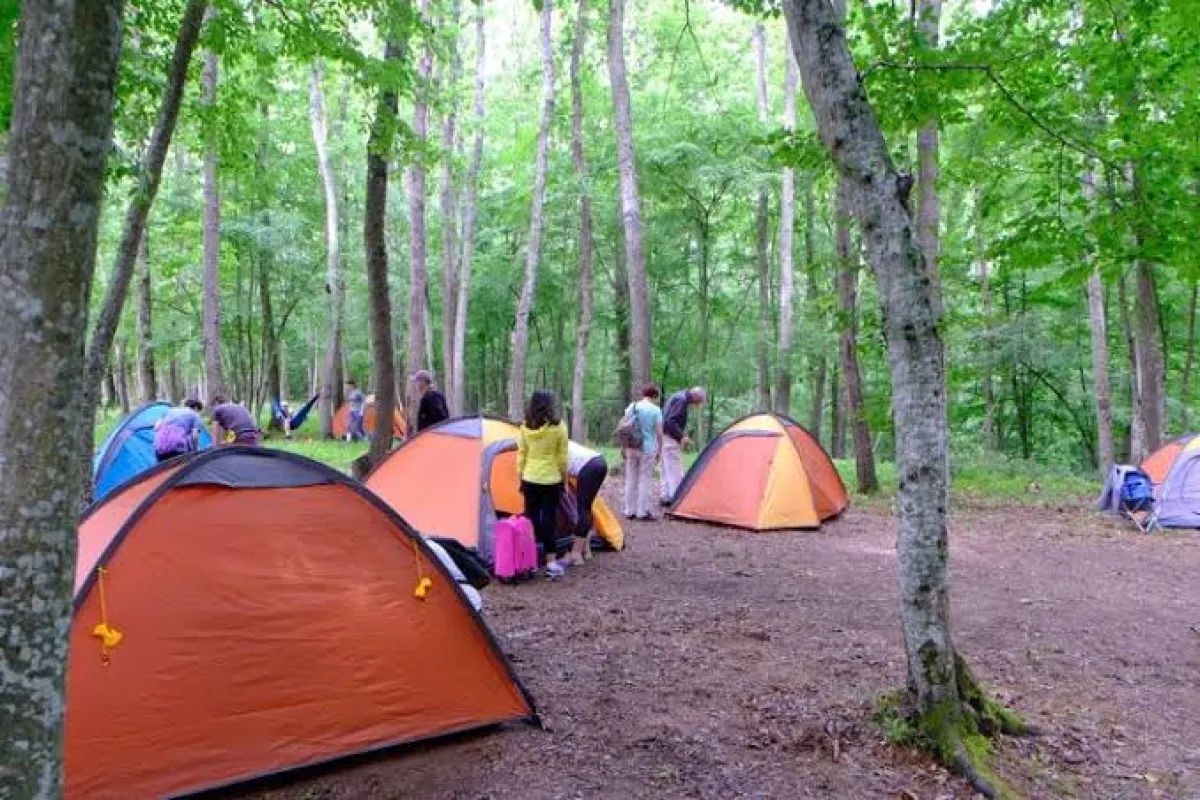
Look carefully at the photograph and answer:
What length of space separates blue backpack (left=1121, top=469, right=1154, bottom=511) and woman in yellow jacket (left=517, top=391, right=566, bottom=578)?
24.5ft

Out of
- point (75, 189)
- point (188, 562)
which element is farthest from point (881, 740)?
point (75, 189)

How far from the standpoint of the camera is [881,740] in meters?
3.83

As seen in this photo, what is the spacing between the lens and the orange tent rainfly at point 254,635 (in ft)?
11.3

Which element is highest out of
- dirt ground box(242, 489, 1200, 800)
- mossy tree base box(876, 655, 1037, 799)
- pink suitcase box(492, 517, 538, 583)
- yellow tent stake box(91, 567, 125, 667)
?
yellow tent stake box(91, 567, 125, 667)

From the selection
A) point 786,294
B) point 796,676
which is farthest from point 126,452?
point 786,294

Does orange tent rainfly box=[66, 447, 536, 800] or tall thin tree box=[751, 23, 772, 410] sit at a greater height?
tall thin tree box=[751, 23, 772, 410]

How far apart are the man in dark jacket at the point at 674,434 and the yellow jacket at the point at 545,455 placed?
3.08 m

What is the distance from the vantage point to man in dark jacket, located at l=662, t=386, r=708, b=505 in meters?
9.82

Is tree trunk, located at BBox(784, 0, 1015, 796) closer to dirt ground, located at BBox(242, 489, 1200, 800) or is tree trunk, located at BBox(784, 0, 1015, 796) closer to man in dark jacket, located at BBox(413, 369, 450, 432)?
dirt ground, located at BBox(242, 489, 1200, 800)

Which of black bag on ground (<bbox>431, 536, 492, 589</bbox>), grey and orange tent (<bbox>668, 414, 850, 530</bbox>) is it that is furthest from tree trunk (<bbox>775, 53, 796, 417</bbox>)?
black bag on ground (<bbox>431, 536, 492, 589</bbox>)

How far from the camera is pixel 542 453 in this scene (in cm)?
674

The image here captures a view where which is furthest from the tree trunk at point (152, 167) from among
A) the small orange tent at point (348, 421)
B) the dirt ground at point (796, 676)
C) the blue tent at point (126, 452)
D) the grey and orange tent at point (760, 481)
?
the small orange tent at point (348, 421)

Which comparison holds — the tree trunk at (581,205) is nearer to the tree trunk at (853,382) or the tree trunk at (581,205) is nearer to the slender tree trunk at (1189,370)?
the tree trunk at (853,382)

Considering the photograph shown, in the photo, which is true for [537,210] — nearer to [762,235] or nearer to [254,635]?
[762,235]
